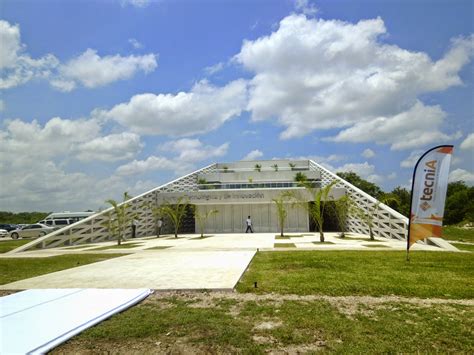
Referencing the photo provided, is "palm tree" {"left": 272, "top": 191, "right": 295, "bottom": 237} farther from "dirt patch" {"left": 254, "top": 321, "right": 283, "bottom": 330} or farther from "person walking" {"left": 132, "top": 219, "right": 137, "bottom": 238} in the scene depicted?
"dirt patch" {"left": 254, "top": 321, "right": 283, "bottom": 330}

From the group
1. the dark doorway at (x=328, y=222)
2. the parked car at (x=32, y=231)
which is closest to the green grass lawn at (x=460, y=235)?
the dark doorway at (x=328, y=222)

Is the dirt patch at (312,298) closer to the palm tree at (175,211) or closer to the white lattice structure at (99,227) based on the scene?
the white lattice structure at (99,227)

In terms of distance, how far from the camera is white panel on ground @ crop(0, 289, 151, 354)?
13.1 ft

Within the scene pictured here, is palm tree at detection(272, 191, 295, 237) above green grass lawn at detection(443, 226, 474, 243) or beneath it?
above

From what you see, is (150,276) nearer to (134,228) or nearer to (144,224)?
(134,228)

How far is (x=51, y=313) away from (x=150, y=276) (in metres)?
3.17

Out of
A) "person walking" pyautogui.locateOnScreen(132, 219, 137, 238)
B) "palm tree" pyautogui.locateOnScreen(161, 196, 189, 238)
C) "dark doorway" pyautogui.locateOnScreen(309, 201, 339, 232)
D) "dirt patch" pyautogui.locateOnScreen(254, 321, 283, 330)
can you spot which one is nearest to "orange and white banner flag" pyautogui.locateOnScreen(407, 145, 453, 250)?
"dirt patch" pyautogui.locateOnScreen(254, 321, 283, 330)

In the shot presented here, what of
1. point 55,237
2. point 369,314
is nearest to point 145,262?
point 369,314

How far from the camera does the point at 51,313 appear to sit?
514 centimetres

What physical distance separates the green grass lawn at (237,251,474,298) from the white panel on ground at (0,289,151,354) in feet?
8.26

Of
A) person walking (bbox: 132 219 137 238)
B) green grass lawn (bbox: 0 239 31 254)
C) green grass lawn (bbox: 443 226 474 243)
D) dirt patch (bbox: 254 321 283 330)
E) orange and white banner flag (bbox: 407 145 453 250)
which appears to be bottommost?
green grass lawn (bbox: 0 239 31 254)

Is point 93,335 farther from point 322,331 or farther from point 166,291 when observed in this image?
point 322,331

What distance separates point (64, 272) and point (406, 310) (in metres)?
8.54

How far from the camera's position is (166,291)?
669 cm
